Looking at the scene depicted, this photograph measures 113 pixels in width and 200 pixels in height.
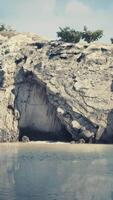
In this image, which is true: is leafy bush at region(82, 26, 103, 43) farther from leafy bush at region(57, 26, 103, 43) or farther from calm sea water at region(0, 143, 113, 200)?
calm sea water at region(0, 143, 113, 200)

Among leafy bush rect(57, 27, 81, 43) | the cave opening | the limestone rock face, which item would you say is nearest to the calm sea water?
the limestone rock face

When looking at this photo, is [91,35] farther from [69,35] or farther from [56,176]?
[56,176]

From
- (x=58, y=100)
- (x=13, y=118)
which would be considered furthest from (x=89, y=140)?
(x=13, y=118)

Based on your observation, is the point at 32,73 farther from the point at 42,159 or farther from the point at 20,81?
the point at 42,159

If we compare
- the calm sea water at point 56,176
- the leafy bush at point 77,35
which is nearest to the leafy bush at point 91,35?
the leafy bush at point 77,35

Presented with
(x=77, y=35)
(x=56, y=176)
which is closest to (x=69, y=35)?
(x=77, y=35)
